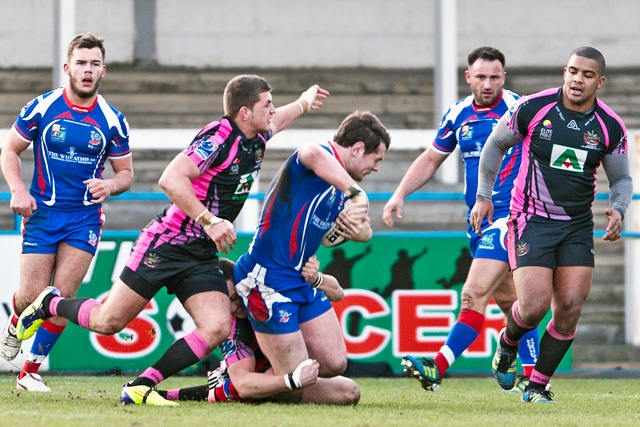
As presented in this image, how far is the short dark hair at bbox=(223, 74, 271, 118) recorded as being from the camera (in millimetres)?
6574

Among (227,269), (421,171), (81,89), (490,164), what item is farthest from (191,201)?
(421,171)

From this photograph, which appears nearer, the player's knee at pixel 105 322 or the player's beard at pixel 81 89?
the player's knee at pixel 105 322

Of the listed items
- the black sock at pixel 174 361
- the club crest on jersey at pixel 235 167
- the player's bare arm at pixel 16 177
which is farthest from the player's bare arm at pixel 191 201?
the player's bare arm at pixel 16 177

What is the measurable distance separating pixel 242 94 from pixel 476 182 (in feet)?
6.94

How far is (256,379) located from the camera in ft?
21.6

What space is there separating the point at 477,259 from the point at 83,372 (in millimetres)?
3511

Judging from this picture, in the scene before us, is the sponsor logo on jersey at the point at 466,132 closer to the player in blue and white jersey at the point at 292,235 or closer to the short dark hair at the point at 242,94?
the player in blue and white jersey at the point at 292,235

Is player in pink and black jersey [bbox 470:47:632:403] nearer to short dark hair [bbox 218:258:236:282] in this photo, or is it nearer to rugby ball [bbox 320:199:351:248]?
rugby ball [bbox 320:199:351:248]

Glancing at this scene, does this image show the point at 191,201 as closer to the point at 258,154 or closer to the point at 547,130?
the point at 258,154

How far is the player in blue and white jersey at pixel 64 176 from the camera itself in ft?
24.3

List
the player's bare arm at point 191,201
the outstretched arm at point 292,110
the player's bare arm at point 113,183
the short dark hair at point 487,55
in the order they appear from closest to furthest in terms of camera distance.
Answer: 1. the player's bare arm at point 191,201
2. the outstretched arm at point 292,110
3. the player's bare arm at point 113,183
4. the short dark hair at point 487,55

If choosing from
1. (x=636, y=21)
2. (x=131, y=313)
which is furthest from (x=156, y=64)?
(x=131, y=313)

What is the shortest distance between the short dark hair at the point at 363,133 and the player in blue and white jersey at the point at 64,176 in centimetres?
171

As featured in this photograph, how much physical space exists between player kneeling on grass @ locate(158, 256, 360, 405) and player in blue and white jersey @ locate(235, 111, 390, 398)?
0.10 m
